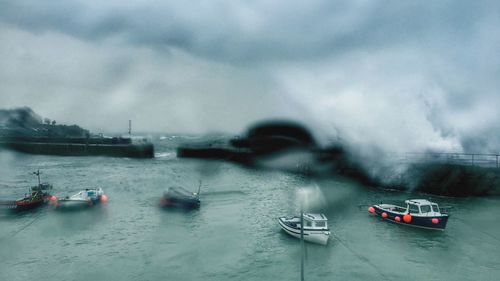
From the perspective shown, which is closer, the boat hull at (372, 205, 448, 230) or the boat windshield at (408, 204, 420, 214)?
the boat hull at (372, 205, 448, 230)

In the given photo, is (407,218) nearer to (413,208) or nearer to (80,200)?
(413,208)

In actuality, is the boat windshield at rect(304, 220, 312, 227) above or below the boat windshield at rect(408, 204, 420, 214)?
below

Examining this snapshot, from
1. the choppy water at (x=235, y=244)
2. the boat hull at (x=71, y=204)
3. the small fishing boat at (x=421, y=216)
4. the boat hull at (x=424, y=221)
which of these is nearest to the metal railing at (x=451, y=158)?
the choppy water at (x=235, y=244)

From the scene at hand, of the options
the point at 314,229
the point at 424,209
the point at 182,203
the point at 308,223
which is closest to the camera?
the point at 314,229

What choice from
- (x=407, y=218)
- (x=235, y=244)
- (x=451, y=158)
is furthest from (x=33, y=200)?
(x=451, y=158)

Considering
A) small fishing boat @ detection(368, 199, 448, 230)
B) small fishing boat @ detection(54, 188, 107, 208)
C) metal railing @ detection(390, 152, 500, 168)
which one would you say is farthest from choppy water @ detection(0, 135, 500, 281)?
metal railing @ detection(390, 152, 500, 168)

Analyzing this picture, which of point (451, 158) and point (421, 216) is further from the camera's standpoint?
point (451, 158)

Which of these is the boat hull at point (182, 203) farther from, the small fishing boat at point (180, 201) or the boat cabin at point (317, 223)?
the boat cabin at point (317, 223)

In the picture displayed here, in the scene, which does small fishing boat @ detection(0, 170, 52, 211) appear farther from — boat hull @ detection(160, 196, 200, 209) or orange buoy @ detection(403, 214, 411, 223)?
orange buoy @ detection(403, 214, 411, 223)

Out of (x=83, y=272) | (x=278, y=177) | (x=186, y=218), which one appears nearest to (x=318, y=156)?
(x=278, y=177)
